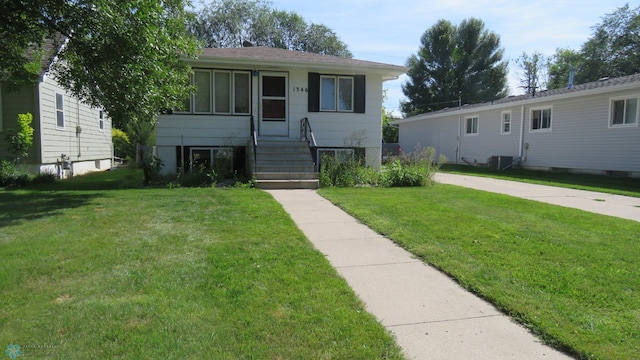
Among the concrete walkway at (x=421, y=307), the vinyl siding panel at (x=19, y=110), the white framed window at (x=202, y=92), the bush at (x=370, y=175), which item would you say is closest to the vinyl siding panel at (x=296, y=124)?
the white framed window at (x=202, y=92)

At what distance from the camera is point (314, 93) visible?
1385 centimetres

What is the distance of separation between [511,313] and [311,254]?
2221mm

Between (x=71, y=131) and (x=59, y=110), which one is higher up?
(x=59, y=110)

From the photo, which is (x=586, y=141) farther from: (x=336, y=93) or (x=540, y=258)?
(x=540, y=258)

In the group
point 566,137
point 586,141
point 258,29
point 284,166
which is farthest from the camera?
point 258,29

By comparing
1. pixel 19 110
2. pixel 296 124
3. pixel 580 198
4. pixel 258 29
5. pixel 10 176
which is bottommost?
pixel 580 198

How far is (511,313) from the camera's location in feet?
11.0

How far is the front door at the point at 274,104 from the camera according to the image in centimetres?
1377

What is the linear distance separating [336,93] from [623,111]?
34.0 feet

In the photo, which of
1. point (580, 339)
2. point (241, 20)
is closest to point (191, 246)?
point (580, 339)

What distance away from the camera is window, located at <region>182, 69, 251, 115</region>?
43.6ft

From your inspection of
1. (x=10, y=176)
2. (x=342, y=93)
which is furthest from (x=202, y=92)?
(x=10, y=176)

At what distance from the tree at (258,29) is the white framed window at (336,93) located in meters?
27.1

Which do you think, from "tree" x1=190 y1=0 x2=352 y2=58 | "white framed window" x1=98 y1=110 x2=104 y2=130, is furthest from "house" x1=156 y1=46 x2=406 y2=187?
"tree" x1=190 y1=0 x2=352 y2=58
